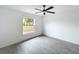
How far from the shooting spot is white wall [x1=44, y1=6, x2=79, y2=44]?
173 inches

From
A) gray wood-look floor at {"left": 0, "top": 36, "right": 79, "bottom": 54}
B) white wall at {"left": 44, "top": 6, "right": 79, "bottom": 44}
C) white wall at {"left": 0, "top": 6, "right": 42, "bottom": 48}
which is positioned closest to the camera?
gray wood-look floor at {"left": 0, "top": 36, "right": 79, "bottom": 54}

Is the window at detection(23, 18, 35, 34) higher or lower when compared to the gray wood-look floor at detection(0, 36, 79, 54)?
higher

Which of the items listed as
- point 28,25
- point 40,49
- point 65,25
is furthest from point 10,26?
point 65,25

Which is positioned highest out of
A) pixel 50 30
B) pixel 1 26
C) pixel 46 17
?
pixel 46 17

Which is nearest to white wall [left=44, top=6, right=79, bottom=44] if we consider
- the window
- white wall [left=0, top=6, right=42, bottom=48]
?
the window

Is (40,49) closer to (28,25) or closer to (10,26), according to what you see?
(10,26)

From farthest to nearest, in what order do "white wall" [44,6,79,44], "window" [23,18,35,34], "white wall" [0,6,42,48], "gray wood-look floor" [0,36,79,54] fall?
"window" [23,18,35,34] < "white wall" [44,6,79,44] < "white wall" [0,6,42,48] < "gray wood-look floor" [0,36,79,54]

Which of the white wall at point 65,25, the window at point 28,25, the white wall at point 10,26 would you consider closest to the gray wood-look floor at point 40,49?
the white wall at point 10,26

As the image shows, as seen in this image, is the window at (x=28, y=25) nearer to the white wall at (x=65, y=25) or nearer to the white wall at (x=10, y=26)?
the white wall at (x=10, y=26)

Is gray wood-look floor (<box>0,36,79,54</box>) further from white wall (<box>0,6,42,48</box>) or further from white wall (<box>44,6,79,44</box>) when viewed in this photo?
white wall (<box>44,6,79,44</box>)

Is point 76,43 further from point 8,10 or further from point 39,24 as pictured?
point 8,10
